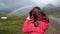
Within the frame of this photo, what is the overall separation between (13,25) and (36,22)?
34cm

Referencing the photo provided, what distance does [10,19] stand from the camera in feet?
9.87

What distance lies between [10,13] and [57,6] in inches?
27.2

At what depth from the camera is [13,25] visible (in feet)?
9.82

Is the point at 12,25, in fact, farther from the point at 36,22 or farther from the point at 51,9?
the point at 51,9

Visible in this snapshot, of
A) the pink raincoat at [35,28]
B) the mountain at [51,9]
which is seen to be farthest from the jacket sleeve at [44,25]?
the mountain at [51,9]

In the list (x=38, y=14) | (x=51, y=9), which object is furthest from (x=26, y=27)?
(x=51, y=9)

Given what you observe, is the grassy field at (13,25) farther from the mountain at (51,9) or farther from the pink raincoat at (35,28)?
the mountain at (51,9)

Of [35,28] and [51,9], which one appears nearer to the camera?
[35,28]

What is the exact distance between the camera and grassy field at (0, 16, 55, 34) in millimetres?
2980

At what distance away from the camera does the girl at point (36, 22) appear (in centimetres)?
289

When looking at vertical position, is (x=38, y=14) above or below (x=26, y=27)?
above

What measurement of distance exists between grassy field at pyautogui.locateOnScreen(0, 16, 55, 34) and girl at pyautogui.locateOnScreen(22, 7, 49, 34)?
0.08 meters

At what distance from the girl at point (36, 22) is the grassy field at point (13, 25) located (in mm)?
77

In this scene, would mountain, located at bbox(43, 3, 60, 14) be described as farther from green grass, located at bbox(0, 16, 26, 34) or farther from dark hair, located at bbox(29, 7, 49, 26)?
green grass, located at bbox(0, 16, 26, 34)
